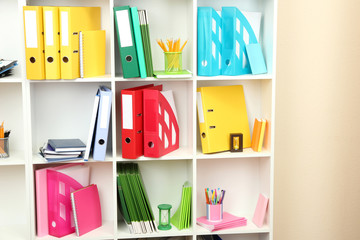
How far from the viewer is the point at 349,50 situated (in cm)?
279

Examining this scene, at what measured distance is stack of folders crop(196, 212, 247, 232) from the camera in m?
2.66

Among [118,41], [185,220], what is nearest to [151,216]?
[185,220]

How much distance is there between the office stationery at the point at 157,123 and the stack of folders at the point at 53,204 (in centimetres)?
50

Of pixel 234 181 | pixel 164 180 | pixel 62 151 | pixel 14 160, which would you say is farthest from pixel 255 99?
pixel 14 160

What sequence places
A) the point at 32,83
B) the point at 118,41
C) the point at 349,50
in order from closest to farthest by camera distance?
the point at 118,41, the point at 32,83, the point at 349,50

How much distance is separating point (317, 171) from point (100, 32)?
4.96 feet

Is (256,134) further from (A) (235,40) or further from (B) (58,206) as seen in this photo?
(B) (58,206)

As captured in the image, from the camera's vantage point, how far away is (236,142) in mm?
Answer: 2668

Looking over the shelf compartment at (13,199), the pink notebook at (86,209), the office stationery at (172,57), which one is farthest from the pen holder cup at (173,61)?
the shelf compartment at (13,199)

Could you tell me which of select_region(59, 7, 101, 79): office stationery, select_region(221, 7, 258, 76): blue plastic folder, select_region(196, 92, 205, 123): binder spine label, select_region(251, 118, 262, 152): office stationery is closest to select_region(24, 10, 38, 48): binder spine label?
select_region(59, 7, 101, 79): office stationery

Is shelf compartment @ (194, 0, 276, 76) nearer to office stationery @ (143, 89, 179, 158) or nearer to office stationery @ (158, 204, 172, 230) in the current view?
office stationery @ (143, 89, 179, 158)

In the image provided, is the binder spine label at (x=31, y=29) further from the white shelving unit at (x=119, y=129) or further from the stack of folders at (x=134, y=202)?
the stack of folders at (x=134, y=202)

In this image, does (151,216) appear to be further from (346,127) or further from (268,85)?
(346,127)

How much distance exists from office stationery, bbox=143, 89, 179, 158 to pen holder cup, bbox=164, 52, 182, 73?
0.45ft
